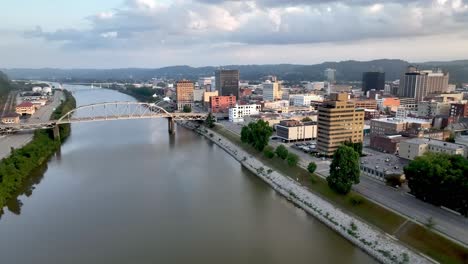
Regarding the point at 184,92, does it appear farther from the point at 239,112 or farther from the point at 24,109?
the point at 24,109

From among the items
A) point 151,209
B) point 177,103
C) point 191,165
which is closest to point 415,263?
point 151,209

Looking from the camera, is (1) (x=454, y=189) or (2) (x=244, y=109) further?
(2) (x=244, y=109)

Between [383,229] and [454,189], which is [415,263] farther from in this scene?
Answer: [454,189]

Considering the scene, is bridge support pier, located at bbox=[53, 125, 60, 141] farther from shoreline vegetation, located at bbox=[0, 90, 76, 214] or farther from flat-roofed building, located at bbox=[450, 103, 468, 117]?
flat-roofed building, located at bbox=[450, 103, 468, 117]

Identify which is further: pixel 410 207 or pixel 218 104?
pixel 218 104

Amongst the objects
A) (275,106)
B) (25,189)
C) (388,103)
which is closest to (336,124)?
(25,189)

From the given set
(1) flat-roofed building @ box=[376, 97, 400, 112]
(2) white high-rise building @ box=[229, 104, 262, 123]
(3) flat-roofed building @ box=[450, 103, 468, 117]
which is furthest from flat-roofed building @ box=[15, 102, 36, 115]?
(3) flat-roofed building @ box=[450, 103, 468, 117]

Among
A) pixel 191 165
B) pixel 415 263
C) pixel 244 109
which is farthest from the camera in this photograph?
pixel 244 109
